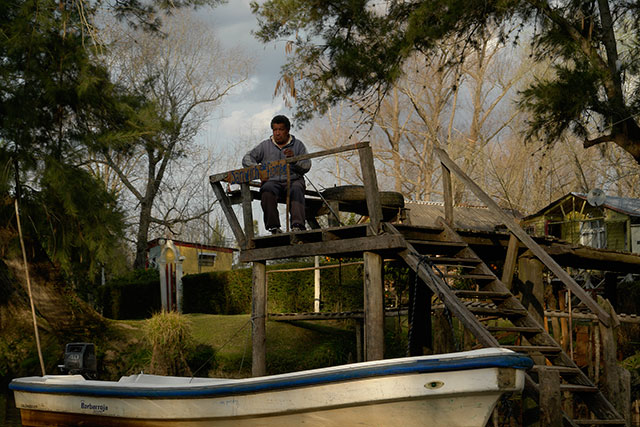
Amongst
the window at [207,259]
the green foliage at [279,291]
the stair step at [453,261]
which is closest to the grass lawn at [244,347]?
the green foliage at [279,291]

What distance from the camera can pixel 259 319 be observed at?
10383mm

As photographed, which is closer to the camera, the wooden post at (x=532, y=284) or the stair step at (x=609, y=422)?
the stair step at (x=609, y=422)

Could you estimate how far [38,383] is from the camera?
1010 cm

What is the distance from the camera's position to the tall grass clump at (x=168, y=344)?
1436cm

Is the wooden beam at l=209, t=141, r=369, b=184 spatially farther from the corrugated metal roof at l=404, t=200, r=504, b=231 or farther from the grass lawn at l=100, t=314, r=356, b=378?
the corrugated metal roof at l=404, t=200, r=504, b=231

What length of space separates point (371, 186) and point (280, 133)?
181 cm

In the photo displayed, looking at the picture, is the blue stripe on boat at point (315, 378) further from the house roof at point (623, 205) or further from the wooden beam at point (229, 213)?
the house roof at point (623, 205)

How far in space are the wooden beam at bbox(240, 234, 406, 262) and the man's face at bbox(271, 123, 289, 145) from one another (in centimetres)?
142

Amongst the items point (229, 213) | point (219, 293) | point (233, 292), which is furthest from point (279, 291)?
point (229, 213)

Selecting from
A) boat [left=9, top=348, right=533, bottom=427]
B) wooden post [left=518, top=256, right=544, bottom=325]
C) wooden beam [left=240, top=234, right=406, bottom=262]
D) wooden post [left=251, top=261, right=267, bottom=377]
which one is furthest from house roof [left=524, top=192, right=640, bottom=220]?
boat [left=9, top=348, right=533, bottom=427]

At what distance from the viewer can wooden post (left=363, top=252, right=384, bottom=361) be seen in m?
8.69

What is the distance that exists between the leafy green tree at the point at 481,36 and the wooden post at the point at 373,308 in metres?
4.22

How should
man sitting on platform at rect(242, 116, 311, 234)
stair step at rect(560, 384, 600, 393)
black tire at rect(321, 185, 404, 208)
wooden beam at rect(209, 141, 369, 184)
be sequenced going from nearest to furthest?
stair step at rect(560, 384, 600, 393) → wooden beam at rect(209, 141, 369, 184) → man sitting on platform at rect(242, 116, 311, 234) → black tire at rect(321, 185, 404, 208)

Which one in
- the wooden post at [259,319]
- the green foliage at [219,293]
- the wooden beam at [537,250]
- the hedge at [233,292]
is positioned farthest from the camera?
the green foliage at [219,293]
